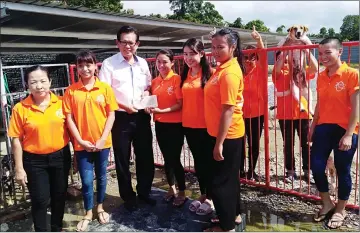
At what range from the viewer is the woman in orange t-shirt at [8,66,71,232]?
9.01 feet

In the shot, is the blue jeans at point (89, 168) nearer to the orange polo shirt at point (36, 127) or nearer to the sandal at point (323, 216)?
the orange polo shirt at point (36, 127)

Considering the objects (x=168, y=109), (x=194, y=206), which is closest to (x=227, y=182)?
(x=194, y=206)

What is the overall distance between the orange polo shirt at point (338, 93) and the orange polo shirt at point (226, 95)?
890 mm

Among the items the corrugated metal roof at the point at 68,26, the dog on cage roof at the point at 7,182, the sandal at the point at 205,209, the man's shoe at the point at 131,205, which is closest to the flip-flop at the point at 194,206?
the sandal at the point at 205,209

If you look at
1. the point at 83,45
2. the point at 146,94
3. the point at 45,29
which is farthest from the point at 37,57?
the point at 146,94

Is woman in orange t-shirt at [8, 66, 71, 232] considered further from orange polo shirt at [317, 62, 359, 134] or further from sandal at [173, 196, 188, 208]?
orange polo shirt at [317, 62, 359, 134]

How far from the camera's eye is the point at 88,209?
11.0 feet

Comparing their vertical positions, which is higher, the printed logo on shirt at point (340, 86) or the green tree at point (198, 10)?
the green tree at point (198, 10)

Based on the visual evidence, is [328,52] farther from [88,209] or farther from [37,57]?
[37,57]

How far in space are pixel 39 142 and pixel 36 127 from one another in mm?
139

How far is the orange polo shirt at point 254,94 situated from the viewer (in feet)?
12.5

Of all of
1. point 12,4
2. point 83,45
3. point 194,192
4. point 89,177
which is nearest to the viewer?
point 89,177

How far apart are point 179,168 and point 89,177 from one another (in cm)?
101

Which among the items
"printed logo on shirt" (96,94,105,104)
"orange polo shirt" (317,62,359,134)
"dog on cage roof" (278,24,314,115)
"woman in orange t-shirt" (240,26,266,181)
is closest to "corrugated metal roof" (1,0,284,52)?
"printed logo on shirt" (96,94,105,104)
